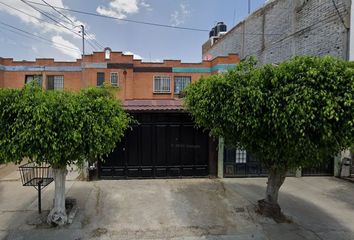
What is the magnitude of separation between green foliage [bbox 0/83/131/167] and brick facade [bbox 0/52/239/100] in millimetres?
15208

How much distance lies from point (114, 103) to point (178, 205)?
2859 millimetres

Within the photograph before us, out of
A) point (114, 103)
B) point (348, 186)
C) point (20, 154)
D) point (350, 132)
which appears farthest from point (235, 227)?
point (348, 186)

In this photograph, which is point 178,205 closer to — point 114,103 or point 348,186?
point 114,103

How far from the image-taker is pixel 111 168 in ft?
25.9

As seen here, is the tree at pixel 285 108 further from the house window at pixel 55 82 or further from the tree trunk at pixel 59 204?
the house window at pixel 55 82

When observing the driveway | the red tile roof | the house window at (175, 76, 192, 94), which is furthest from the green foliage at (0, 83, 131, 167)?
the house window at (175, 76, 192, 94)

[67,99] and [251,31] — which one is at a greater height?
[251,31]

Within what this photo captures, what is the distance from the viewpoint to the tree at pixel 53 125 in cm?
399

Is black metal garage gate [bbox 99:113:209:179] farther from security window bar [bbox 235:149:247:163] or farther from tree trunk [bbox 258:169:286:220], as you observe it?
tree trunk [bbox 258:169:286:220]

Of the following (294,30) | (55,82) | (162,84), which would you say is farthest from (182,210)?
(55,82)

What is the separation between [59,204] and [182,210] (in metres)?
2.58

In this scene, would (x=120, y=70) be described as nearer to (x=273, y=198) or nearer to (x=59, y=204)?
(x=59, y=204)

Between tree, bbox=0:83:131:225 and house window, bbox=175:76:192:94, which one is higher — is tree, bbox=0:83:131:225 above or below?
below

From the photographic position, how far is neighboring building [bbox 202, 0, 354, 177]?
328 inches
